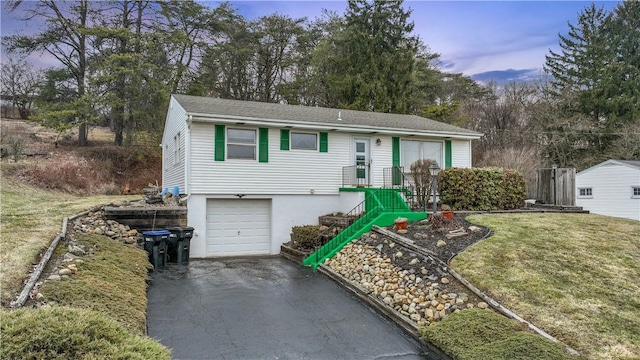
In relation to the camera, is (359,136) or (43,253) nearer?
(43,253)

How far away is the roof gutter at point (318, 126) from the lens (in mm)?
10984

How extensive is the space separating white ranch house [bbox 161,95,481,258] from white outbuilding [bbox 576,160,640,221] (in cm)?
886

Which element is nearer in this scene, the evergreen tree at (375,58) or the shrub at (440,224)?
the shrub at (440,224)

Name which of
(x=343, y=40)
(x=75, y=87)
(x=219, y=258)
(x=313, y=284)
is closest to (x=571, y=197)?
(x=313, y=284)

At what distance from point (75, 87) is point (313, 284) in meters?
23.5

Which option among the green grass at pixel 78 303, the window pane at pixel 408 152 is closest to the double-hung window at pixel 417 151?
the window pane at pixel 408 152

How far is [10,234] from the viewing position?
688cm

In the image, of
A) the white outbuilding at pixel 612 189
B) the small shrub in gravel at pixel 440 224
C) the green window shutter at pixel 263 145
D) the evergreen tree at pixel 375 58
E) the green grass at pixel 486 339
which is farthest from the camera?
the evergreen tree at pixel 375 58

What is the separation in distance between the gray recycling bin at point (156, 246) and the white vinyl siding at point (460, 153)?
10.3m

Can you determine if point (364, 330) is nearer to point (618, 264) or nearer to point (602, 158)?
point (618, 264)

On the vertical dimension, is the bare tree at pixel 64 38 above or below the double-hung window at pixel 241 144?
above

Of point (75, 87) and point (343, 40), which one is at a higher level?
point (343, 40)

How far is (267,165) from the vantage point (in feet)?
39.1

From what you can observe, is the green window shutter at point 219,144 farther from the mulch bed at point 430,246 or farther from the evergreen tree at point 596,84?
the evergreen tree at point 596,84
